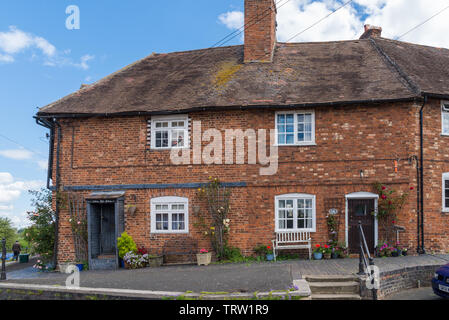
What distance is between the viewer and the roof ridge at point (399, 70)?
1306 centimetres

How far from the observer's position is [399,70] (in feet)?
47.3

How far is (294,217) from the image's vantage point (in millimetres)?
13289

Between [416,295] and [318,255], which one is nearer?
[416,295]

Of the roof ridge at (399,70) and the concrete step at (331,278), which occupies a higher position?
the roof ridge at (399,70)

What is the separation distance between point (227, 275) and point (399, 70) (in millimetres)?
10127

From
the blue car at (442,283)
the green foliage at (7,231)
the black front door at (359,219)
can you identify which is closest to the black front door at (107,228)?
the black front door at (359,219)

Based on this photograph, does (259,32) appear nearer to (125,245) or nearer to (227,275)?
(125,245)

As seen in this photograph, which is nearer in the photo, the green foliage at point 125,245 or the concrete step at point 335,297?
the concrete step at point 335,297

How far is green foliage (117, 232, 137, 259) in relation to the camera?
13116 millimetres

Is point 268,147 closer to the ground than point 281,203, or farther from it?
farther from it

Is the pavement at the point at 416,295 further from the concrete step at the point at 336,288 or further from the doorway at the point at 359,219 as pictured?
the doorway at the point at 359,219

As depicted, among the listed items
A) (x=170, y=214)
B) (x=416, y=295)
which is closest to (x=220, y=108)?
(x=170, y=214)

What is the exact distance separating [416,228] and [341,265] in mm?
3548

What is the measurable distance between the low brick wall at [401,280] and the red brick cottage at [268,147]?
2306 millimetres
